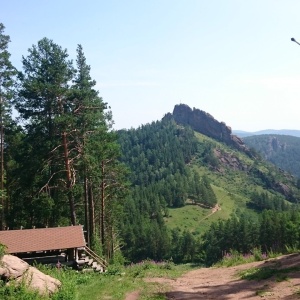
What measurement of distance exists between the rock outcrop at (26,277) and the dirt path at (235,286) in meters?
4.72

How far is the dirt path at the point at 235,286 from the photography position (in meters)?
13.7

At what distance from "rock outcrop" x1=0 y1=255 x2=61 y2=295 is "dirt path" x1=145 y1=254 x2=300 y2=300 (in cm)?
472

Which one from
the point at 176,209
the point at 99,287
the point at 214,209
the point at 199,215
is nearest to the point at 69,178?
the point at 99,287

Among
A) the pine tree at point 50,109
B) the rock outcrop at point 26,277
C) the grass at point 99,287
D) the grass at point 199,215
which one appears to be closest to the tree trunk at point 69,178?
the pine tree at point 50,109

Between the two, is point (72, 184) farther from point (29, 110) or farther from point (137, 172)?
point (137, 172)

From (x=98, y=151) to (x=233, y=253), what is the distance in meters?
12.2

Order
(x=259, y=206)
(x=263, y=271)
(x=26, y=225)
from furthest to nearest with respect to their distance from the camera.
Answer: (x=259, y=206) < (x=26, y=225) < (x=263, y=271)

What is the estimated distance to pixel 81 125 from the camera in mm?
26406

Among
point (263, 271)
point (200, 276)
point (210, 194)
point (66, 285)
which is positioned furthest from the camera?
point (210, 194)

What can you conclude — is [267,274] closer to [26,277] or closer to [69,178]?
[26,277]

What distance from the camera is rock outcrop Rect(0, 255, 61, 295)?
13406mm

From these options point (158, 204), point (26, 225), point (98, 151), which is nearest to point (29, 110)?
point (98, 151)

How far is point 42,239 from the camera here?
70.0 feet

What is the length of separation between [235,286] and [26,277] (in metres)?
8.69
